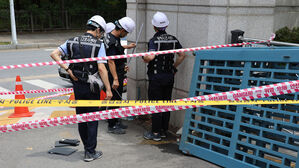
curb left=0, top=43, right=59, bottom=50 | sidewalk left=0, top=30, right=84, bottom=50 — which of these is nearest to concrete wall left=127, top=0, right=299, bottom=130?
curb left=0, top=43, right=59, bottom=50

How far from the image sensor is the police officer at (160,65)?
5.62 m

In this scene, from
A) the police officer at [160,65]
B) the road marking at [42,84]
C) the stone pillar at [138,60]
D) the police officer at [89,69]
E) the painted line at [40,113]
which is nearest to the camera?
the police officer at [89,69]

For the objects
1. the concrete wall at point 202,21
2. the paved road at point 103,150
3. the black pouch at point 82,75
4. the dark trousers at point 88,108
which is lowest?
the paved road at point 103,150

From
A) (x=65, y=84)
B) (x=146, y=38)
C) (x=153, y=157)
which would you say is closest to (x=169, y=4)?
(x=146, y=38)

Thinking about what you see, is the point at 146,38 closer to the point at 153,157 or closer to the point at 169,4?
the point at 169,4

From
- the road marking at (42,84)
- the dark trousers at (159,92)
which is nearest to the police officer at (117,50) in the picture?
the dark trousers at (159,92)

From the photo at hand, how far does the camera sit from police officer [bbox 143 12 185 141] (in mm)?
5617

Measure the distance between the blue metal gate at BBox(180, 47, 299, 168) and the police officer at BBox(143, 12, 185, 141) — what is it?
706 millimetres

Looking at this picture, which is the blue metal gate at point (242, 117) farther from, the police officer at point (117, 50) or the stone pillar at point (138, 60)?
the stone pillar at point (138, 60)

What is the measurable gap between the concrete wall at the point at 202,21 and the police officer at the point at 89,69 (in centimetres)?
163

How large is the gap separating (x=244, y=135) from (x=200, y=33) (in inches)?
76.4

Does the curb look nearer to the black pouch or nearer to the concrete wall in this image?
the concrete wall

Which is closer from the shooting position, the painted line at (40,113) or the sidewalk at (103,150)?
the sidewalk at (103,150)

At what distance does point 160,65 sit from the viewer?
5672mm
